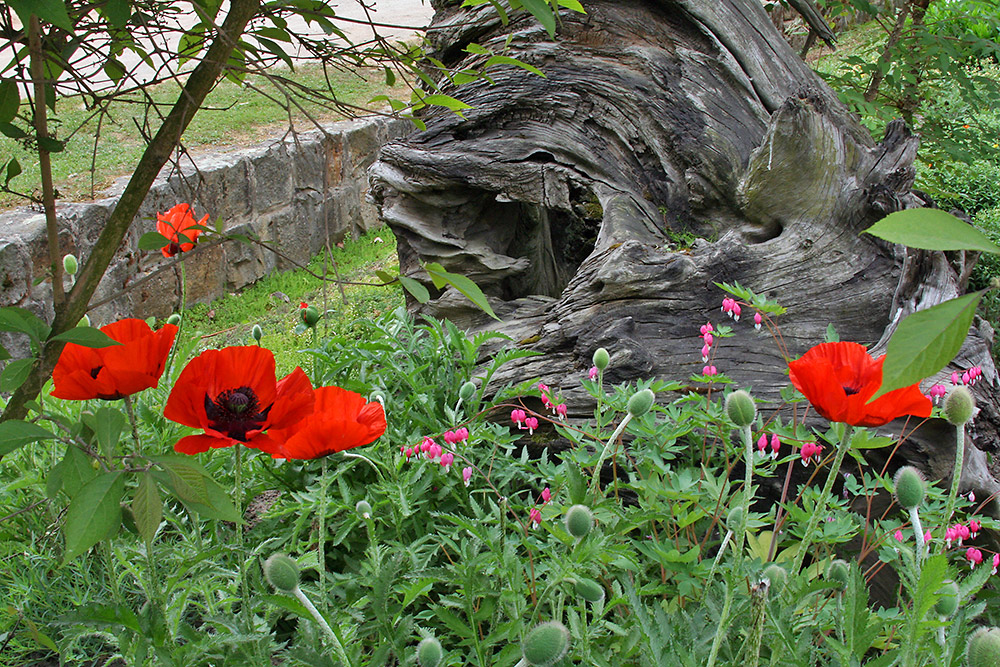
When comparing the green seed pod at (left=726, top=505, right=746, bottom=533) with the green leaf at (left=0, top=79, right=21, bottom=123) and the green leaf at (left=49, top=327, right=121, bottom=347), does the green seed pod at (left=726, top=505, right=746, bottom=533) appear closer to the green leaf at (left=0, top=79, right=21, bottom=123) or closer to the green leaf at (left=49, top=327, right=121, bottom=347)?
the green leaf at (left=49, top=327, right=121, bottom=347)

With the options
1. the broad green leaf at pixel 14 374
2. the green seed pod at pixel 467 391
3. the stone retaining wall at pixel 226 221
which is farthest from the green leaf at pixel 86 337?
the stone retaining wall at pixel 226 221

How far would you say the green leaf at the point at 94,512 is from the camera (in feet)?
2.28

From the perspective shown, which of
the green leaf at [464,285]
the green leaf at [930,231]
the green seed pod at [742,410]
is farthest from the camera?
the green seed pod at [742,410]

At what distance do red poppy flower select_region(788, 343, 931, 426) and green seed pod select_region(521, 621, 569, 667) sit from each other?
486 millimetres

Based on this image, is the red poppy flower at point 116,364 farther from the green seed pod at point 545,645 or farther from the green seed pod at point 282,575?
the green seed pod at point 545,645

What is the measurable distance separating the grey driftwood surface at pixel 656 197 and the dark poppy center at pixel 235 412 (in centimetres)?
137

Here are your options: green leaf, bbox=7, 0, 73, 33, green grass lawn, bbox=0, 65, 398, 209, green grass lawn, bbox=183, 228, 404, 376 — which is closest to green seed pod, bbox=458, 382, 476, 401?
green leaf, bbox=7, 0, 73, 33

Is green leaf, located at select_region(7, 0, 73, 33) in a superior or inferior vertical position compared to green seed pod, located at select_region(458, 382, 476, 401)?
superior

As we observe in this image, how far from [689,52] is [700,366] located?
1.46 m

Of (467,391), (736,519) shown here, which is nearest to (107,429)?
(736,519)

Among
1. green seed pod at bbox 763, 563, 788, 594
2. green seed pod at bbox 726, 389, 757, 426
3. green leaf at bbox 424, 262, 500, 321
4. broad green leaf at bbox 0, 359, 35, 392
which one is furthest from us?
green seed pod at bbox 763, 563, 788, 594

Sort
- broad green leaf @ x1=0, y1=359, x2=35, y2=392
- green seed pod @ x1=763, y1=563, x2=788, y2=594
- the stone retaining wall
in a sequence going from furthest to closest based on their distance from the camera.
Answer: the stone retaining wall → green seed pod @ x1=763, y1=563, x2=788, y2=594 → broad green leaf @ x1=0, y1=359, x2=35, y2=392

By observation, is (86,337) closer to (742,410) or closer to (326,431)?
(326,431)

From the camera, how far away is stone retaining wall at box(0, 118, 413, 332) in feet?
13.1
